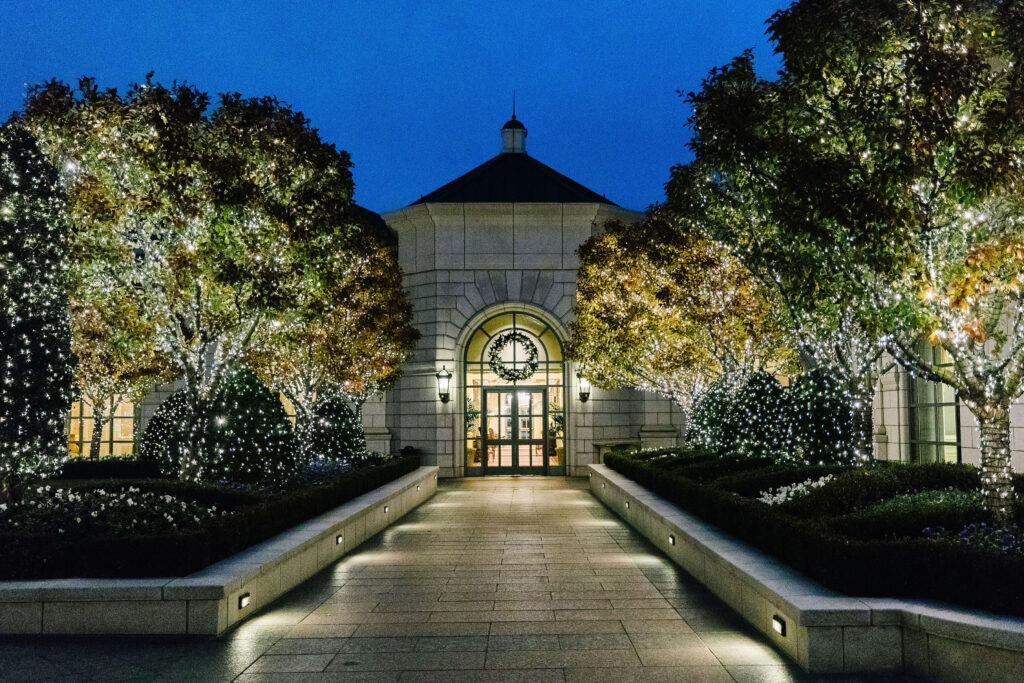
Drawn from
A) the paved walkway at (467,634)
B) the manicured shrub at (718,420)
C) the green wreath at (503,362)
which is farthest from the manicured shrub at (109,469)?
the manicured shrub at (718,420)

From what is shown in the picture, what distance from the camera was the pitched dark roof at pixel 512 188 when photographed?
27.5 m

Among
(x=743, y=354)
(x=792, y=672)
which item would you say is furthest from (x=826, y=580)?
(x=743, y=354)

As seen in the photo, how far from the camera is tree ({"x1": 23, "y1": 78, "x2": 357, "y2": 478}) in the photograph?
13.2m

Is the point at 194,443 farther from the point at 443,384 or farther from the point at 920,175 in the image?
the point at 443,384

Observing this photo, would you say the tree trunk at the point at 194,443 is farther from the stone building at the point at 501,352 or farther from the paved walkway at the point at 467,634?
the stone building at the point at 501,352

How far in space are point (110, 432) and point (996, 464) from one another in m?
30.4

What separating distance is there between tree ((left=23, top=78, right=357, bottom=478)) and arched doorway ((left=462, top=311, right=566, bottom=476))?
13268 mm

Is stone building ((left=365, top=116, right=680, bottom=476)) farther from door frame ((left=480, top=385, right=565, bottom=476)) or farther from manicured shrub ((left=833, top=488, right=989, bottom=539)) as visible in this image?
manicured shrub ((left=833, top=488, right=989, bottom=539))

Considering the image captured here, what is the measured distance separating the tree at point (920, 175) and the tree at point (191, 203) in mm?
8298

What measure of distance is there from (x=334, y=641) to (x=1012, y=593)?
5.78 meters

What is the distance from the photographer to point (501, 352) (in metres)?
27.2

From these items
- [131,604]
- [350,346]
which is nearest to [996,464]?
[131,604]

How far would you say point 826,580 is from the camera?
7.11 m

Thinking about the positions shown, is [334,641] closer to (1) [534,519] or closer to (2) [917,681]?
(2) [917,681]
